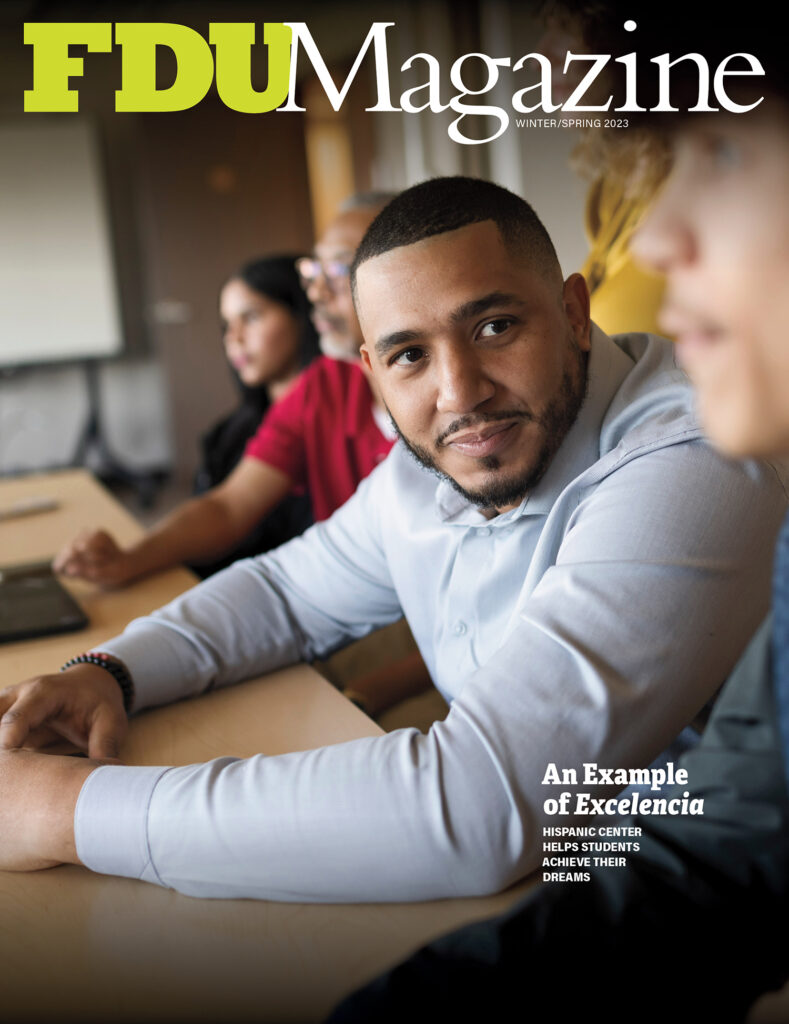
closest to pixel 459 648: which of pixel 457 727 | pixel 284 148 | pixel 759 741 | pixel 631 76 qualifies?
pixel 457 727

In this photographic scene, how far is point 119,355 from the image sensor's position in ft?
18.4

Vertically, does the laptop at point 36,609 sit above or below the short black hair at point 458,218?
below

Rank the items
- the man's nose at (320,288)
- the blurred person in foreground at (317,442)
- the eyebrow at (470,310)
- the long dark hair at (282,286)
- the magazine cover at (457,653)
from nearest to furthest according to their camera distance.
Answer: the magazine cover at (457,653) → the eyebrow at (470,310) → the blurred person in foreground at (317,442) → the man's nose at (320,288) → the long dark hair at (282,286)

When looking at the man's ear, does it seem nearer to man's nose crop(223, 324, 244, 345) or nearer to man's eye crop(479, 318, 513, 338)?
man's eye crop(479, 318, 513, 338)

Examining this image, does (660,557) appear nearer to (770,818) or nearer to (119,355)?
(770,818)

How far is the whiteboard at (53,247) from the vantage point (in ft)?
17.0

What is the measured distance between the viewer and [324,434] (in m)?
2.03

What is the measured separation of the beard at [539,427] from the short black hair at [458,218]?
0.34 feet

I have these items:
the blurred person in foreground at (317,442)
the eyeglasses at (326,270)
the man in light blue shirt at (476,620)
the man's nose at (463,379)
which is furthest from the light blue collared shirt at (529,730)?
the eyeglasses at (326,270)

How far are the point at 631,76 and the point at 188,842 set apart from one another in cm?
70

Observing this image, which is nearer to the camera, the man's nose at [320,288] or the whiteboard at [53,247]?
the man's nose at [320,288]

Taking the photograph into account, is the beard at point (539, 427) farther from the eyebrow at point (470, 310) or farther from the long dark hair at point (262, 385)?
the long dark hair at point (262, 385)

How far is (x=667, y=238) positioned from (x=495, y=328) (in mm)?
411

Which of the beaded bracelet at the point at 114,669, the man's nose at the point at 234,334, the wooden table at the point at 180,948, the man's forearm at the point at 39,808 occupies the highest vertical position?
the man's nose at the point at 234,334
